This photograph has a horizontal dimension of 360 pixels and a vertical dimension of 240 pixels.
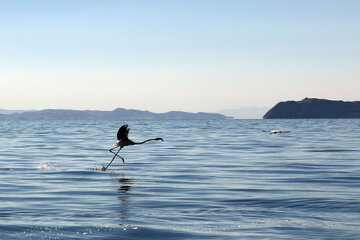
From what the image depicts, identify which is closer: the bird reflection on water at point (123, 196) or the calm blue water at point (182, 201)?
the calm blue water at point (182, 201)

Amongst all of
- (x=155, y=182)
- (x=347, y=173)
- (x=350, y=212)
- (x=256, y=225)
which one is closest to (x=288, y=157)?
(x=347, y=173)

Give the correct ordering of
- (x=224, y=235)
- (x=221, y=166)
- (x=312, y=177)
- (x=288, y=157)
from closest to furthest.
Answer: (x=224, y=235), (x=312, y=177), (x=221, y=166), (x=288, y=157)

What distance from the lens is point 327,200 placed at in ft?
54.6

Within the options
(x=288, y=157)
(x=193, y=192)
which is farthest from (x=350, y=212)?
(x=288, y=157)

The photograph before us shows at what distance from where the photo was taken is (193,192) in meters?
18.4

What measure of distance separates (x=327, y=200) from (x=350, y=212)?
2.15 meters

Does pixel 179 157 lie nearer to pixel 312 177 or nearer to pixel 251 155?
pixel 251 155

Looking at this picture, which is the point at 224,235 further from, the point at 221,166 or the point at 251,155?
the point at 251,155

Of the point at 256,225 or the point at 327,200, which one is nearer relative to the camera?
the point at 256,225

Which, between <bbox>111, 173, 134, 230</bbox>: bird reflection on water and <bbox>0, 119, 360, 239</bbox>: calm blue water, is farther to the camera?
<bbox>111, 173, 134, 230</bbox>: bird reflection on water

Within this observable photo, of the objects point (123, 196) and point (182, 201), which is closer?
point (182, 201)

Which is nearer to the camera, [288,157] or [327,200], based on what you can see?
[327,200]

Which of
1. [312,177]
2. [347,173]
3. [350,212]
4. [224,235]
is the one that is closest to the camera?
[224,235]

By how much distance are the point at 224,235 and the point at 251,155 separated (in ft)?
80.6
